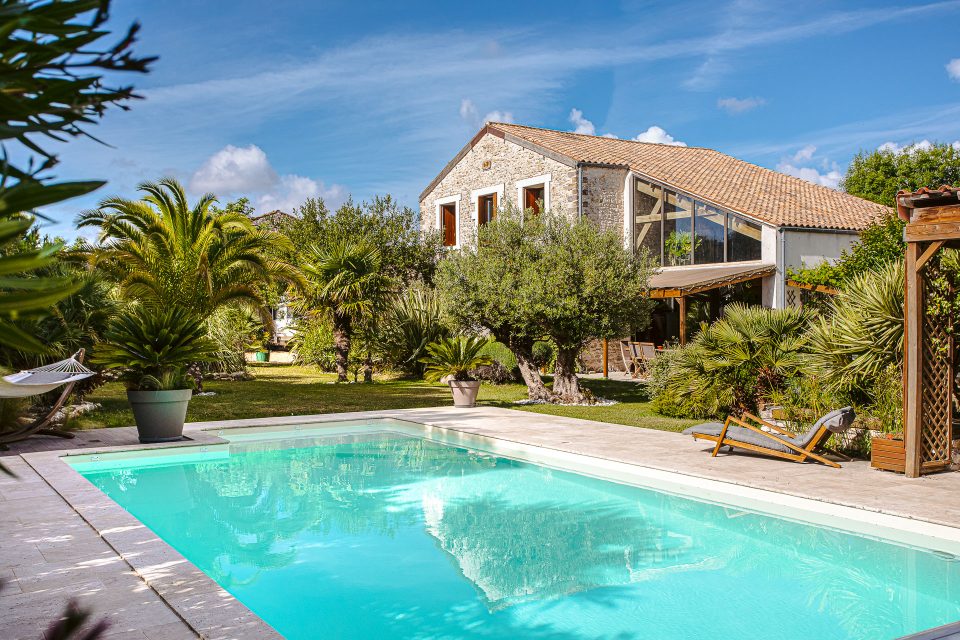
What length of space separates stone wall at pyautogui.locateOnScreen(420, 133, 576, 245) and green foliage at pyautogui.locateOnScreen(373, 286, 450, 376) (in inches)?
128

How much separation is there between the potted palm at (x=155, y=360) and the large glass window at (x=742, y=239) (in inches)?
624

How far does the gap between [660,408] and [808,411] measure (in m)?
3.62

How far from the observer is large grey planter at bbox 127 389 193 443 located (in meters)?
11.7

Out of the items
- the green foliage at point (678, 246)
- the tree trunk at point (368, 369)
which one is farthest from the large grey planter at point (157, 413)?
the green foliage at point (678, 246)

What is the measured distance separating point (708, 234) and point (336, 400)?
12.2 meters

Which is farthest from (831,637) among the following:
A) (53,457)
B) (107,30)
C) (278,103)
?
(278,103)

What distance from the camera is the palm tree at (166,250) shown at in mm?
17219

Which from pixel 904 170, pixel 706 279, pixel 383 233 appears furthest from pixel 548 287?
pixel 904 170

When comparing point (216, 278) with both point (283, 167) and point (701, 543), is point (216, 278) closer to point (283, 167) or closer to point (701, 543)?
point (701, 543)

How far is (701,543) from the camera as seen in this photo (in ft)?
24.5

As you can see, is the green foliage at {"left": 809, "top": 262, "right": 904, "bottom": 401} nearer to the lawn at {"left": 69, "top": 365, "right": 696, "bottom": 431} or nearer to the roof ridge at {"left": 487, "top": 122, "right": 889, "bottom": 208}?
the lawn at {"left": 69, "top": 365, "right": 696, "bottom": 431}

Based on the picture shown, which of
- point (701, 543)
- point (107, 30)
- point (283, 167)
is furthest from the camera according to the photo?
point (283, 167)

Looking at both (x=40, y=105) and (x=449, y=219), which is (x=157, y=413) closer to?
(x=40, y=105)

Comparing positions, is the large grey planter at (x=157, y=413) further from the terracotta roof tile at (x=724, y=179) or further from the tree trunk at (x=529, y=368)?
the terracotta roof tile at (x=724, y=179)
